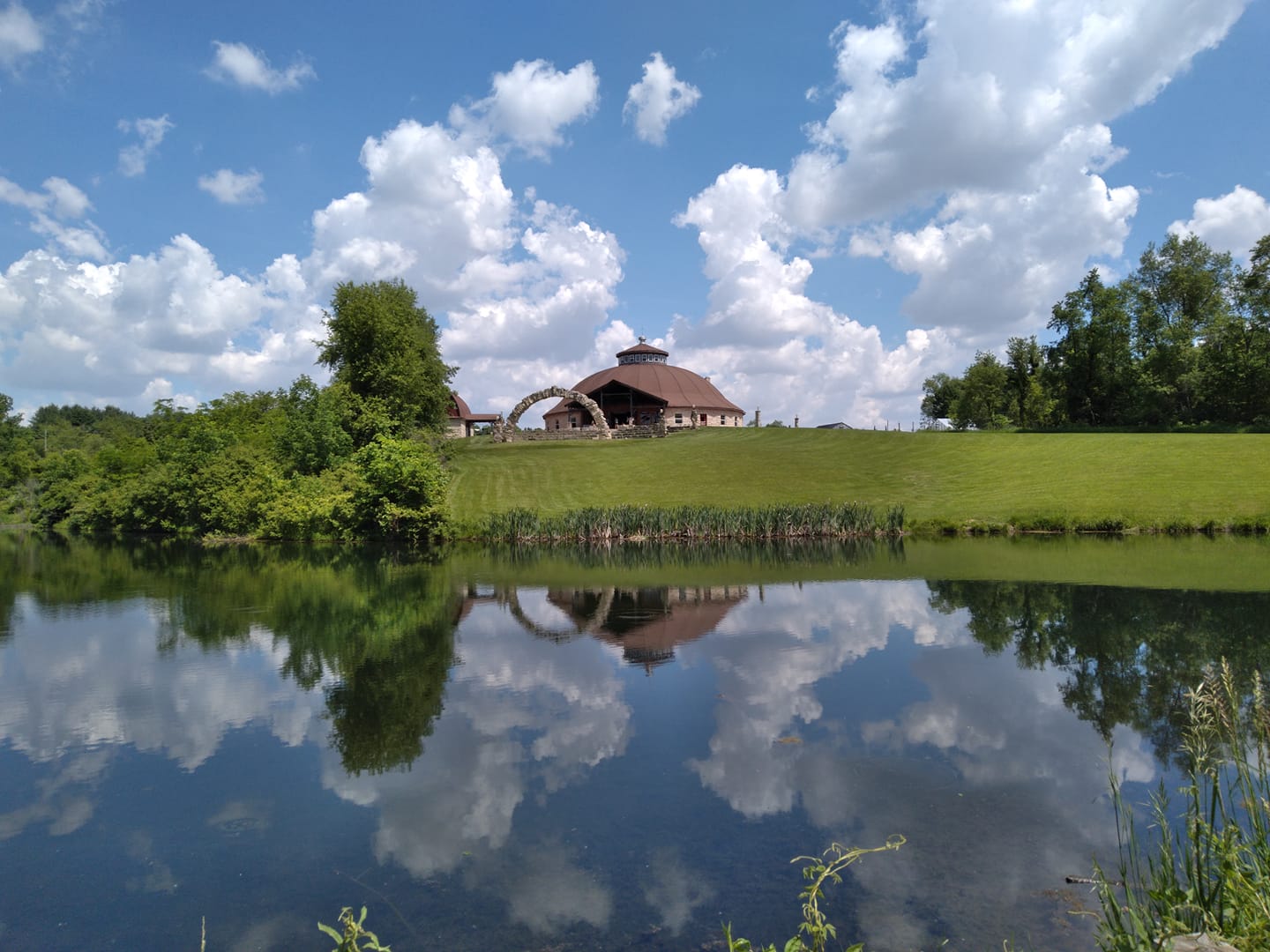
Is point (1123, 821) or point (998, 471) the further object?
point (998, 471)

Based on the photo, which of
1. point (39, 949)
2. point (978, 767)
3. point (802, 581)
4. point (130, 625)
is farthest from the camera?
point (802, 581)

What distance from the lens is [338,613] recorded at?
19734 millimetres

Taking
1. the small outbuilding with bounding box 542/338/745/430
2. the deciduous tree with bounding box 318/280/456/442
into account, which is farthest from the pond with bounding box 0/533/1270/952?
the small outbuilding with bounding box 542/338/745/430

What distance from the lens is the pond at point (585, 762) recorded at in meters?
6.41

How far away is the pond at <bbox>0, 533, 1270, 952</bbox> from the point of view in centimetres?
641

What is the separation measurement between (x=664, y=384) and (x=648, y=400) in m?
3.25

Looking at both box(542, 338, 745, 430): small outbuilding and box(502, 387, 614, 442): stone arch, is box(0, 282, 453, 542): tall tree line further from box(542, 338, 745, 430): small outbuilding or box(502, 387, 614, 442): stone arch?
box(542, 338, 745, 430): small outbuilding

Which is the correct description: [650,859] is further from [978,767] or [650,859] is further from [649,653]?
[649,653]

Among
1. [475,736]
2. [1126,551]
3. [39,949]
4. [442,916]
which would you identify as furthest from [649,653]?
[1126,551]

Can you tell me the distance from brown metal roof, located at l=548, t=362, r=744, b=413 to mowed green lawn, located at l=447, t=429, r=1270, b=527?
64.6 ft

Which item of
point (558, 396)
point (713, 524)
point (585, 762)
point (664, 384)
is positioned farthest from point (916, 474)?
point (585, 762)

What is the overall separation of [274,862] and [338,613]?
43.2ft

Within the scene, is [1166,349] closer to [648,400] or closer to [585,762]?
[648,400]

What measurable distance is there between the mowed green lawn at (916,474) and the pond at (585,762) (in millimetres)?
21192
